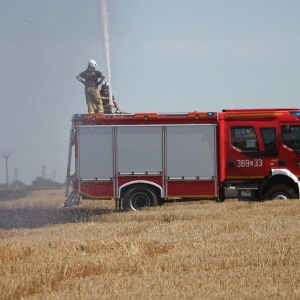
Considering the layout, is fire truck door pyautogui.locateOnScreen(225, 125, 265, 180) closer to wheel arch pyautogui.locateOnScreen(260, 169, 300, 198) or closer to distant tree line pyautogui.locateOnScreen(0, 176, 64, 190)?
wheel arch pyautogui.locateOnScreen(260, 169, 300, 198)

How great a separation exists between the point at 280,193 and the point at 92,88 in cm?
572

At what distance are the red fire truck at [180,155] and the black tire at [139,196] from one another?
0.02 metres

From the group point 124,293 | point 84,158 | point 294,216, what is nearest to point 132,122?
point 84,158

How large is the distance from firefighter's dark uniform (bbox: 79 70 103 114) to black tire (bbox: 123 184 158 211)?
243 cm

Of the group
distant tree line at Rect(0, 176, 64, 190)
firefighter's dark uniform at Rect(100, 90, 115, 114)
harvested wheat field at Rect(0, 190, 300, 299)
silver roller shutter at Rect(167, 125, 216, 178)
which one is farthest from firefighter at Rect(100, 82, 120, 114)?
distant tree line at Rect(0, 176, 64, 190)

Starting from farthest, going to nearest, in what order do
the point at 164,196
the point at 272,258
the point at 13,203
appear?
the point at 13,203 < the point at 164,196 < the point at 272,258

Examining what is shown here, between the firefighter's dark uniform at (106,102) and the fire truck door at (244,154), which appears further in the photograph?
the firefighter's dark uniform at (106,102)

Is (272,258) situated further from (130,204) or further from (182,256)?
(130,204)

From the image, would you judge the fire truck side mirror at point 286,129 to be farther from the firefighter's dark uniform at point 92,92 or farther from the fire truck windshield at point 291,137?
the firefighter's dark uniform at point 92,92

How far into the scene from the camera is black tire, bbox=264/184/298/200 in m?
19.9

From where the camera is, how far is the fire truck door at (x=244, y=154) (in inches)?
794

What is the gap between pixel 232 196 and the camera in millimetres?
20172

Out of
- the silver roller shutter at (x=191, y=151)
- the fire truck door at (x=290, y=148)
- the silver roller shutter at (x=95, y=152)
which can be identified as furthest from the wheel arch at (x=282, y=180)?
the silver roller shutter at (x=95, y=152)

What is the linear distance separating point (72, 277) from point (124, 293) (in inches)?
50.4
